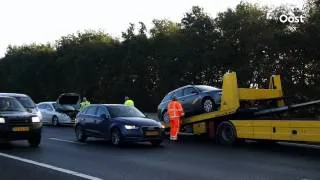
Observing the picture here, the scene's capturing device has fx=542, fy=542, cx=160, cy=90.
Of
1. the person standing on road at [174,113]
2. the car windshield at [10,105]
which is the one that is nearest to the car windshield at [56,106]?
the person standing on road at [174,113]

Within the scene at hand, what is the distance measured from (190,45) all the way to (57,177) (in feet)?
106

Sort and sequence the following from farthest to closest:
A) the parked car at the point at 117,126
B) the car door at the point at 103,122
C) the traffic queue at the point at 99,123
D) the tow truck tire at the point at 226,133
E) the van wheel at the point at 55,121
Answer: the van wheel at the point at 55,121 < the tow truck tire at the point at 226,133 < the car door at the point at 103,122 < the parked car at the point at 117,126 < the traffic queue at the point at 99,123

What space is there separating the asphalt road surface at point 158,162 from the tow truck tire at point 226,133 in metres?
0.54

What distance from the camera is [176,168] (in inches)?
474

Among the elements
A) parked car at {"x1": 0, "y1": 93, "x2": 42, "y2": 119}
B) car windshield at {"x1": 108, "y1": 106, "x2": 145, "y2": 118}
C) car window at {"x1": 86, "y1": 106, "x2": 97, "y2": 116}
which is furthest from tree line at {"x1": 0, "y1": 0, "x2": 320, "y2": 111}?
parked car at {"x1": 0, "y1": 93, "x2": 42, "y2": 119}

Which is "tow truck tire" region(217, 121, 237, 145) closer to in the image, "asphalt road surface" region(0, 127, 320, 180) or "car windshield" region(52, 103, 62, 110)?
"asphalt road surface" region(0, 127, 320, 180)

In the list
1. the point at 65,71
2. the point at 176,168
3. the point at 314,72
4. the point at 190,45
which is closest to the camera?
the point at 176,168

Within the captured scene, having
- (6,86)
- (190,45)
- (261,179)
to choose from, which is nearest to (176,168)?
(261,179)

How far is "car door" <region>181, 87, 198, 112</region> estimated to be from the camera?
810 inches

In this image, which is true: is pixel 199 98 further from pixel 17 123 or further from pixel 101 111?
pixel 17 123

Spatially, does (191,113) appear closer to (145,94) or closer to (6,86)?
(145,94)

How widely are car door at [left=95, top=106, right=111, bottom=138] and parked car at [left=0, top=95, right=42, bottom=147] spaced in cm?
213

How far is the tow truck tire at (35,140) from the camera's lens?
55.6 feet

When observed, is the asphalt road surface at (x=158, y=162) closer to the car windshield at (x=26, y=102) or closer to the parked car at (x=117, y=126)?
the parked car at (x=117, y=126)
